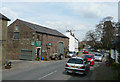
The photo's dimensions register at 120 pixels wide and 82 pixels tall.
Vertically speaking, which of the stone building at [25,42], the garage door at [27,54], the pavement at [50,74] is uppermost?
the stone building at [25,42]

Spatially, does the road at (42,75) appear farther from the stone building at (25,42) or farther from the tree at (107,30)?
the tree at (107,30)

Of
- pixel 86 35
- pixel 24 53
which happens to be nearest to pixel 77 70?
pixel 24 53

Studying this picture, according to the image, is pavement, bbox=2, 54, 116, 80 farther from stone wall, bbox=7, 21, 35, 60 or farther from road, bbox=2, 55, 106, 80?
stone wall, bbox=7, 21, 35, 60

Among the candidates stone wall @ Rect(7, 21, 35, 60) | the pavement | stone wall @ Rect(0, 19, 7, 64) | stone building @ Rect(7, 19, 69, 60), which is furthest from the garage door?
the pavement

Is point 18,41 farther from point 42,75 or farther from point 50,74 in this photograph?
point 42,75

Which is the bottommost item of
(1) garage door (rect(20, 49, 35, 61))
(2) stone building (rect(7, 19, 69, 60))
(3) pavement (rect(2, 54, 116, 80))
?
(3) pavement (rect(2, 54, 116, 80))

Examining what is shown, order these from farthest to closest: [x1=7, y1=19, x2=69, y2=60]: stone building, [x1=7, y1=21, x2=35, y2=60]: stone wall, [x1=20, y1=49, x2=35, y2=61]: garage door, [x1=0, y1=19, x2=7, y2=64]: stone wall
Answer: [x1=7, y1=21, x2=35, y2=60]: stone wall
[x1=7, y1=19, x2=69, y2=60]: stone building
[x1=20, y1=49, x2=35, y2=61]: garage door
[x1=0, y1=19, x2=7, y2=64]: stone wall

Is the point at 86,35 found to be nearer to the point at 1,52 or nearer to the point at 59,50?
the point at 59,50

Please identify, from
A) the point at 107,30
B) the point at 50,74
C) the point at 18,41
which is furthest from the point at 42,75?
the point at 107,30

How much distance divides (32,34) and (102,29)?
113 ft

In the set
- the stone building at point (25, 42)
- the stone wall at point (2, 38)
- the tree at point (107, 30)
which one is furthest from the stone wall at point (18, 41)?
the tree at point (107, 30)

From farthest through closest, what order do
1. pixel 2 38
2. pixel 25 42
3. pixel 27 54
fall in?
pixel 25 42 → pixel 27 54 → pixel 2 38

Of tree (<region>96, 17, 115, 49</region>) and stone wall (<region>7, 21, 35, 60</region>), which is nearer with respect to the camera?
stone wall (<region>7, 21, 35, 60</region>)

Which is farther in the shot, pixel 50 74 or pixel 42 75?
pixel 50 74
